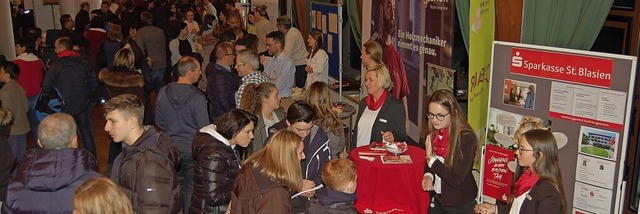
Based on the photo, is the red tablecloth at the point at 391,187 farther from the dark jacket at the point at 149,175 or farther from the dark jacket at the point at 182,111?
the dark jacket at the point at 149,175

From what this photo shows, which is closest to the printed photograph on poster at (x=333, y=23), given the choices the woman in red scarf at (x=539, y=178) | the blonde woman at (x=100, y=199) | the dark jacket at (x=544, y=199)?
the woman in red scarf at (x=539, y=178)

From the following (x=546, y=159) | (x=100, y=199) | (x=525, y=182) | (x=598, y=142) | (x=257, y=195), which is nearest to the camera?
(x=100, y=199)

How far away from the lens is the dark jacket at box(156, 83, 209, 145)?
549cm

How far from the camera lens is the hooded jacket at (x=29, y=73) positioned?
7474mm

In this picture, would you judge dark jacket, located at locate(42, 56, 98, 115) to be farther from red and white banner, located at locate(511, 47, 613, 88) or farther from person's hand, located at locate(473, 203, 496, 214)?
person's hand, located at locate(473, 203, 496, 214)

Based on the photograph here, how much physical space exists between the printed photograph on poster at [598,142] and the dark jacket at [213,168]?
2248 millimetres

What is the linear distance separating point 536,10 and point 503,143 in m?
1.00

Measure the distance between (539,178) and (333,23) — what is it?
17.8 feet

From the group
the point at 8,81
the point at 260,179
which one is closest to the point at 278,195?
the point at 260,179

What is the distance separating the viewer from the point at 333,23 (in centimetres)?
877

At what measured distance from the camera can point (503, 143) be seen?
508 cm

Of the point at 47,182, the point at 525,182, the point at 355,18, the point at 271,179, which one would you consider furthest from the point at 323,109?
the point at 355,18

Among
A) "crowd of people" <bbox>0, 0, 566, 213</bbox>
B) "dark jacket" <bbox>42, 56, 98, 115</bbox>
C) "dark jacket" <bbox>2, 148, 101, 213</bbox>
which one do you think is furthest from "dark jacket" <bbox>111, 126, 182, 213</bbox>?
"dark jacket" <bbox>42, 56, 98, 115</bbox>

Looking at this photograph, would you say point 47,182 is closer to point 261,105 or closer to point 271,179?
point 271,179
